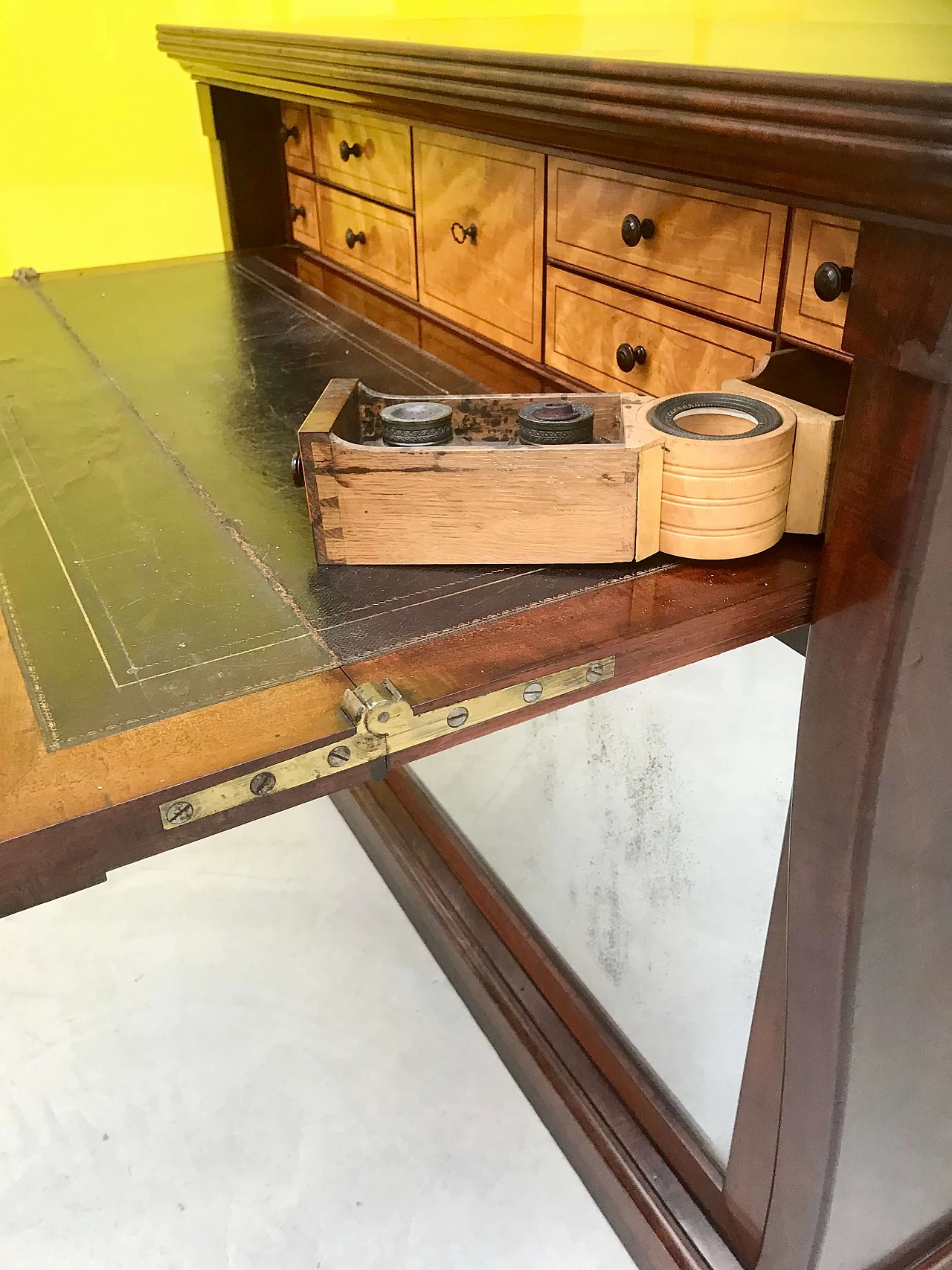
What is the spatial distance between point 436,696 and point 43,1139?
1040mm

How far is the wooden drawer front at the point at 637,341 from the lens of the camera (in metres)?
0.86

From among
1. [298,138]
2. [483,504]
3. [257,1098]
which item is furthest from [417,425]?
[298,138]

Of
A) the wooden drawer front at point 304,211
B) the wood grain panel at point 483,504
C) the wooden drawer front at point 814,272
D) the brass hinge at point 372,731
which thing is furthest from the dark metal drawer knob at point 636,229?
the wooden drawer front at point 304,211

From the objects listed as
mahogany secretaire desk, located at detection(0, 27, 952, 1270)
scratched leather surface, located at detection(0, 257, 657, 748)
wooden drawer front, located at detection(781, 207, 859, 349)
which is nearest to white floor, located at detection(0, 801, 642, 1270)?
mahogany secretaire desk, located at detection(0, 27, 952, 1270)

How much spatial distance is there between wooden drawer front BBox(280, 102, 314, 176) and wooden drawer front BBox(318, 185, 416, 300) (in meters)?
0.06

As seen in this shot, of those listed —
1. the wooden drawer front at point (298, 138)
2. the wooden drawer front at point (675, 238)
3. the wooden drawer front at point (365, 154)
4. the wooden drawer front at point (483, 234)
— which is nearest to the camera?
the wooden drawer front at point (675, 238)

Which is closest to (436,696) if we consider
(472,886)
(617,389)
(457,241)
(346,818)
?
(617,389)

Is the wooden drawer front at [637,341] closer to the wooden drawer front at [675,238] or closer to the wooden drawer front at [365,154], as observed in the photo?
the wooden drawer front at [675,238]

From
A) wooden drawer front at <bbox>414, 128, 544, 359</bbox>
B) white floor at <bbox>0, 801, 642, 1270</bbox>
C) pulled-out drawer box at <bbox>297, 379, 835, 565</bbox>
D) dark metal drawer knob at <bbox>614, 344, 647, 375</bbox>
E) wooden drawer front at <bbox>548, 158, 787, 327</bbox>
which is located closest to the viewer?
pulled-out drawer box at <bbox>297, 379, 835, 565</bbox>

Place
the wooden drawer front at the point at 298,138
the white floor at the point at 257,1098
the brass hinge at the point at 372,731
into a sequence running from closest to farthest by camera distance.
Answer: the brass hinge at the point at 372,731
the white floor at the point at 257,1098
the wooden drawer front at the point at 298,138

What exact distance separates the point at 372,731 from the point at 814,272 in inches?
18.2

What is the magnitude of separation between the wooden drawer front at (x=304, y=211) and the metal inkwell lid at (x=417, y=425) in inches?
39.0

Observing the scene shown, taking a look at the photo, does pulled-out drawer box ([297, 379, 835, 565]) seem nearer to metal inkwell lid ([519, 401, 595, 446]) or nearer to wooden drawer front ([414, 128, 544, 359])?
metal inkwell lid ([519, 401, 595, 446])

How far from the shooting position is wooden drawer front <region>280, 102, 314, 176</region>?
5.23 ft
